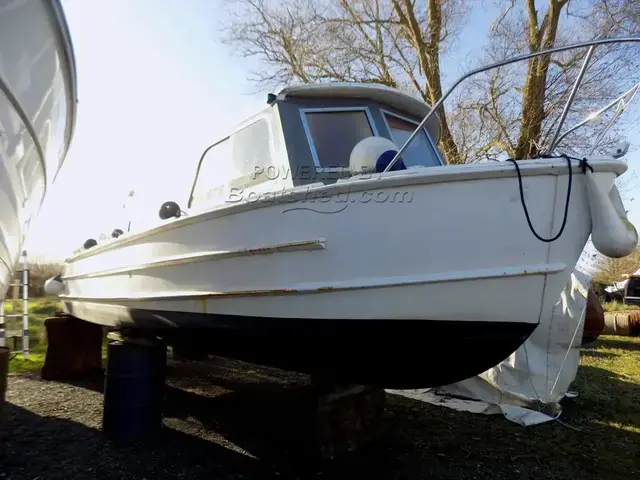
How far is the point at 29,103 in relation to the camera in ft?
7.55

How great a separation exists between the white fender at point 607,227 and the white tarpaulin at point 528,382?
100 inches

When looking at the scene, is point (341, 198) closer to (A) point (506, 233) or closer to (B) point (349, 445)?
(A) point (506, 233)

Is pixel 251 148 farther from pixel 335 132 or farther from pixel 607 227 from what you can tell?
pixel 607 227

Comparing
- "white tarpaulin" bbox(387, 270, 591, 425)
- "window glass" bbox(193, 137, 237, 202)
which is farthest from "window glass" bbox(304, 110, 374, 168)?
"white tarpaulin" bbox(387, 270, 591, 425)

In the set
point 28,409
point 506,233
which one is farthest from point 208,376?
point 506,233

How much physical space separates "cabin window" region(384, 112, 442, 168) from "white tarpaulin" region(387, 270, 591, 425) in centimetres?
224

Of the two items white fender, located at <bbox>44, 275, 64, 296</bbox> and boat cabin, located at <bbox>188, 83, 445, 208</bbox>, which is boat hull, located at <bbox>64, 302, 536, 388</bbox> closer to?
boat cabin, located at <bbox>188, 83, 445, 208</bbox>

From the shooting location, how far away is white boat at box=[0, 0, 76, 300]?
1987mm

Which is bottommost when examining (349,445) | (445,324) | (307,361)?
(349,445)

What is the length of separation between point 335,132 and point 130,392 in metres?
2.54

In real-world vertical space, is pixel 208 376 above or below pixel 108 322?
below

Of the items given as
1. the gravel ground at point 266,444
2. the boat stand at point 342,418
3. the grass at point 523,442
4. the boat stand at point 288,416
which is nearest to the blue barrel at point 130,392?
the boat stand at point 288,416

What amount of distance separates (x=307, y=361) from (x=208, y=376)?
345cm

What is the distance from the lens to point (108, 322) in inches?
181
